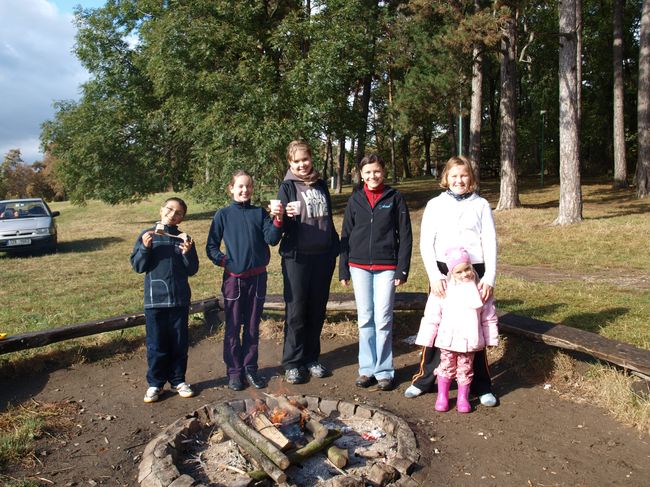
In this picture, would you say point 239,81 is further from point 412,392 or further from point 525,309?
point 412,392

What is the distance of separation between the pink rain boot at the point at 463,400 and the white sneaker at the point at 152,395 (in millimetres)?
2320

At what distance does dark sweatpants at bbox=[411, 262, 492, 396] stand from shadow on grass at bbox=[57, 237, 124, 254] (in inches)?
504

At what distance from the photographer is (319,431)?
3.43 m

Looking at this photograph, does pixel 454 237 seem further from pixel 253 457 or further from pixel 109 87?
pixel 109 87

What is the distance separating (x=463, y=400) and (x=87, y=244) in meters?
14.9

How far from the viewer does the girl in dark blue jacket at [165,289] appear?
435 cm

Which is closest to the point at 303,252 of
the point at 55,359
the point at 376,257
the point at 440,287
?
the point at 376,257

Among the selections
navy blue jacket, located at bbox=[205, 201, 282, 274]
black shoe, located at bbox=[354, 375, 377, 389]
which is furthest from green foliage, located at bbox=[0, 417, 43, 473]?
black shoe, located at bbox=[354, 375, 377, 389]

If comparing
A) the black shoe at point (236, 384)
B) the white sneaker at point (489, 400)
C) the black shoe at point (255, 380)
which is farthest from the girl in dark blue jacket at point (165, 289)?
the white sneaker at point (489, 400)

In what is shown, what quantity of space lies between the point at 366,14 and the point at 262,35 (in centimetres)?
429

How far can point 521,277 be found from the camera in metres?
8.66

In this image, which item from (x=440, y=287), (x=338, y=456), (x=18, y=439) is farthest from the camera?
(x=440, y=287)

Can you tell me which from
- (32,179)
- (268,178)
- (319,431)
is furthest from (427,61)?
(32,179)

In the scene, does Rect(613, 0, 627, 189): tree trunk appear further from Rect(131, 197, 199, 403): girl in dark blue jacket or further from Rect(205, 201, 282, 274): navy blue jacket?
Rect(131, 197, 199, 403): girl in dark blue jacket
